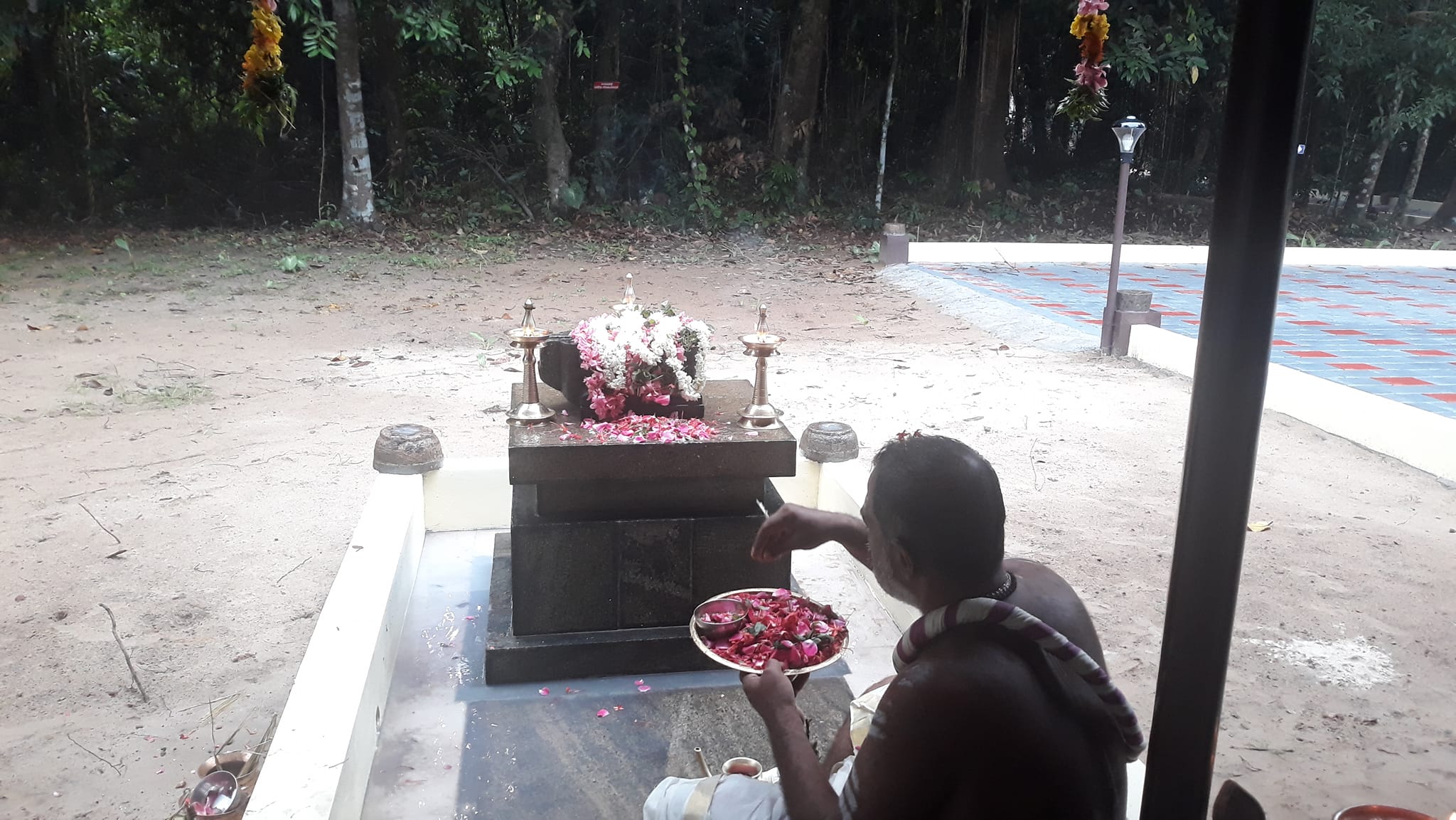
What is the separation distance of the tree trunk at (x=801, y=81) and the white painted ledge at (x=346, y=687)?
13561mm

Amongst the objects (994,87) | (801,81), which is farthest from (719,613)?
(994,87)

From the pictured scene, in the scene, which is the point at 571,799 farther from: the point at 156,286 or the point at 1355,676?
the point at 156,286

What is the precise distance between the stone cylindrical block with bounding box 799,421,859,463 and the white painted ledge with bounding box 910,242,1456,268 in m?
9.40

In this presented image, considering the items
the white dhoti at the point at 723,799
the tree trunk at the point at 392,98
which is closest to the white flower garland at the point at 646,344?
the white dhoti at the point at 723,799

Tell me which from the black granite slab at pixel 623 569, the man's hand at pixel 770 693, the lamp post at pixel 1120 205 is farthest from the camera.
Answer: the lamp post at pixel 1120 205

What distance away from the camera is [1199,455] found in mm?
1345

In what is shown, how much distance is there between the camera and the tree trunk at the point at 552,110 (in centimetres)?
1491

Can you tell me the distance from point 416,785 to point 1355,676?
10.8ft

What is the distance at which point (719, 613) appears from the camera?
9.90 ft

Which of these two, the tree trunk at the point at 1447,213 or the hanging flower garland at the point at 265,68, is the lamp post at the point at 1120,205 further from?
the tree trunk at the point at 1447,213

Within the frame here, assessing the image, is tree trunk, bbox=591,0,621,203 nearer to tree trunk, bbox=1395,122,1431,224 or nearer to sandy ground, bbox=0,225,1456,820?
sandy ground, bbox=0,225,1456,820

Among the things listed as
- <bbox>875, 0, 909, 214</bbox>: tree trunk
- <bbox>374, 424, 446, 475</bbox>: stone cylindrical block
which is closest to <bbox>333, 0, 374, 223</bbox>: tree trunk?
<bbox>875, 0, 909, 214</bbox>: tree trunk

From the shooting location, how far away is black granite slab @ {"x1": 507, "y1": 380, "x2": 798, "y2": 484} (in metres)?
3.58

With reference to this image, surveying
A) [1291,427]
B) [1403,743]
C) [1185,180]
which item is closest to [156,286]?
[1291,427]
